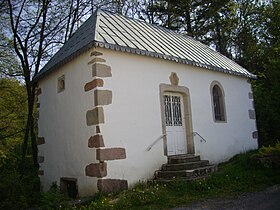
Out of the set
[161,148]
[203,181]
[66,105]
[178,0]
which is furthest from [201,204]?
[178,0]

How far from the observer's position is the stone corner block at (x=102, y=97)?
784 centimetres

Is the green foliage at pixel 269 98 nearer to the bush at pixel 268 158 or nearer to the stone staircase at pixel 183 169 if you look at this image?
the bush at pixel 268 158

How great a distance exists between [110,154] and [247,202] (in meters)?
3.36

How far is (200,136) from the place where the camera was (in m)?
10.3

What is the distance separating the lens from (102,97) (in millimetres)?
7910

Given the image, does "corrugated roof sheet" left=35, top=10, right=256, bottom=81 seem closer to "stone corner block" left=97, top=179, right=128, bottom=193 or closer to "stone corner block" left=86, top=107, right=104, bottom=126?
"stone corner block" left=86, top=107, right=104, bottom=126

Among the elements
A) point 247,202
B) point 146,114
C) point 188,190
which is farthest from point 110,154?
point 247,202

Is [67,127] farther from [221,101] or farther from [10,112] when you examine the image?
[10,112]

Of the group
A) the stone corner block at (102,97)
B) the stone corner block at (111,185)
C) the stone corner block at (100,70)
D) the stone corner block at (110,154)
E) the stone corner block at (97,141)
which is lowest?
the stone corner block at (111,185)

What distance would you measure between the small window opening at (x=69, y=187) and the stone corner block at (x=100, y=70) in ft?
10.1

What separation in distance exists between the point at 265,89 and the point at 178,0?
8304mm

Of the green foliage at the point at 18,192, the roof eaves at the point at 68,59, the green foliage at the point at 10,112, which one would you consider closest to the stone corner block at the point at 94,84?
the roof eaves at the point at 68,59

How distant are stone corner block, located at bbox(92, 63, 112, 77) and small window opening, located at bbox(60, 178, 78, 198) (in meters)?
3.07

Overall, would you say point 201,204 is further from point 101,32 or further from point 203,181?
point 101,32
